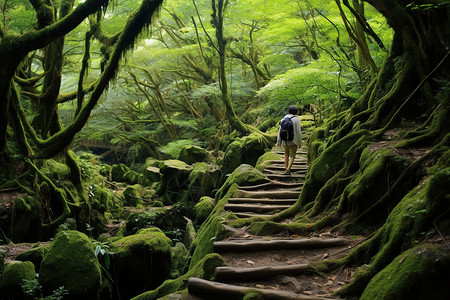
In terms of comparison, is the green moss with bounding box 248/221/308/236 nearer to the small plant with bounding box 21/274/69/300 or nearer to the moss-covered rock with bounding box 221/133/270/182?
the small plant with bounding box 21/274/69/300

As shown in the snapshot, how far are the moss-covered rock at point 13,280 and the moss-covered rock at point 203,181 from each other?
8.37 meters

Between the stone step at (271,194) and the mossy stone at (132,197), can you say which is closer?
the stone step at (271,194)

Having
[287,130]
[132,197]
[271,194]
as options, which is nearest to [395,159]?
[271,194]

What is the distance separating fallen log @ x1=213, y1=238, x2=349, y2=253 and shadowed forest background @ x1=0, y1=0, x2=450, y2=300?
344 millimetres

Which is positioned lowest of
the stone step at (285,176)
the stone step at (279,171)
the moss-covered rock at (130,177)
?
the moss-covered rock at (130,177)

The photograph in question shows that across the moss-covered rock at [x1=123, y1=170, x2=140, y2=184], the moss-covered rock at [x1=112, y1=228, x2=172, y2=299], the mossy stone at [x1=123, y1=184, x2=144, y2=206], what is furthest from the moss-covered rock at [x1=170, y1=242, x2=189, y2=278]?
the moss-covered rock at [x1=123, y1=170, x2=140, y2=184]

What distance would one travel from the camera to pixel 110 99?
2375cm

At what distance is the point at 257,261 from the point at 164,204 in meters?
11.5

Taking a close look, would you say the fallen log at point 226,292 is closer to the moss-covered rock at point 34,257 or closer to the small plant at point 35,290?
the small plant at point 35,290

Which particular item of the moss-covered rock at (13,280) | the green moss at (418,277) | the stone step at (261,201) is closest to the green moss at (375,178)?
the green moss at (418,277)

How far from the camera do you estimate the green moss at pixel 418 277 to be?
248 cm

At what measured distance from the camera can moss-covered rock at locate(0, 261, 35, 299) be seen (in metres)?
5.52

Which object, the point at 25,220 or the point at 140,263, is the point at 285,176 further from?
the point at 25,220

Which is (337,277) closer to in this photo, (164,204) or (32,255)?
(32,255)
